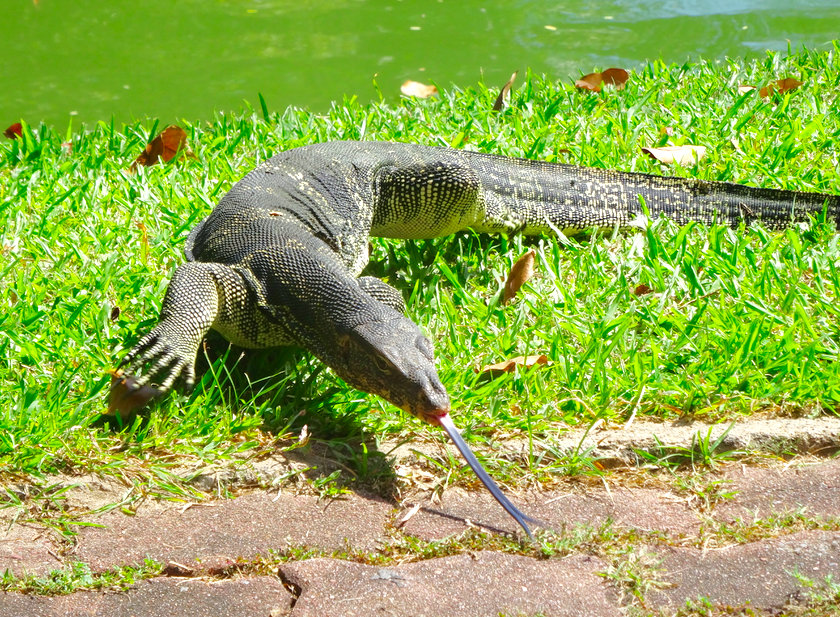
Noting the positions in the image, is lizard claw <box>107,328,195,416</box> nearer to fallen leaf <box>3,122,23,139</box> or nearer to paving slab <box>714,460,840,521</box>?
paving slab <box>714,460,840,521</box>

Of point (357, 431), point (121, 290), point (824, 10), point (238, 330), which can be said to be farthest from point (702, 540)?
point (824, 10)

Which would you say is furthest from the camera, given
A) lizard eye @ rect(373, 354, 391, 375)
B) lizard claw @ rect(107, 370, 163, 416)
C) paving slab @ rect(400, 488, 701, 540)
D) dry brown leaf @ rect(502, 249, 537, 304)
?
dry brown leaf @ rect(502, 249, 537, 304)

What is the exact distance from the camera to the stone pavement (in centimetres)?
244

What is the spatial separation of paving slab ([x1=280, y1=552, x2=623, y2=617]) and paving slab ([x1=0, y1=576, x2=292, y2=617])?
8 cm

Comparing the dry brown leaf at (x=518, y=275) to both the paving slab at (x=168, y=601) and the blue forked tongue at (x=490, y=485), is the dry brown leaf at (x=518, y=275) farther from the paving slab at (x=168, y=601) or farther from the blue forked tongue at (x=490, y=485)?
the paving slab at (x=168, y=601)

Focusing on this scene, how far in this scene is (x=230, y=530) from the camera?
2.73m

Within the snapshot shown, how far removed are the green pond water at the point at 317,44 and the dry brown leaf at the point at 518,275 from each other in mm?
3338

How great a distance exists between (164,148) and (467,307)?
2.63 m

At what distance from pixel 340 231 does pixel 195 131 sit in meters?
2.21

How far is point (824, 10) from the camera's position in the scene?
348 inches

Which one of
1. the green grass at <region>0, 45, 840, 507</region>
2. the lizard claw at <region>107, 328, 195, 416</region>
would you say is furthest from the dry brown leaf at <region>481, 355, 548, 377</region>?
the lizard claw at <region>107, 328, 195, 416</region>

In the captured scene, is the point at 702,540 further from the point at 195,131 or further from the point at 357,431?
the point at 195,131

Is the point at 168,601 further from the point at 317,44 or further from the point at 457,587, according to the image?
the point at 317,44

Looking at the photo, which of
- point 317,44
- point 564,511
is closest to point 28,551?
point 564,511
